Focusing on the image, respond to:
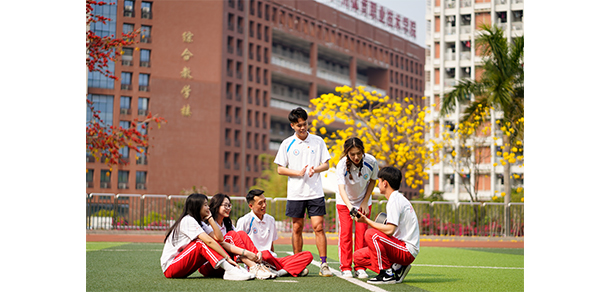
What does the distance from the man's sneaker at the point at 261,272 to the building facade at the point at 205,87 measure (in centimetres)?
4816

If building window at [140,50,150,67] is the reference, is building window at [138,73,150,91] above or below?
below

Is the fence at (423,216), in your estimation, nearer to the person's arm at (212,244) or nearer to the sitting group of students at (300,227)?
the sitting group of students at (300,227)

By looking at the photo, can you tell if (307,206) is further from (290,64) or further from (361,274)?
(290,64)

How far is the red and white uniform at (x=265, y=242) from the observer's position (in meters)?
6.67

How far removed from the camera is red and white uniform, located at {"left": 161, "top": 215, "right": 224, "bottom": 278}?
6266mm

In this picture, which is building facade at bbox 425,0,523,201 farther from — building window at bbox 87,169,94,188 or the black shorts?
the black shorts

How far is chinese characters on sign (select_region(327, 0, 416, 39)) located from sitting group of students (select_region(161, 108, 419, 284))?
219 ft

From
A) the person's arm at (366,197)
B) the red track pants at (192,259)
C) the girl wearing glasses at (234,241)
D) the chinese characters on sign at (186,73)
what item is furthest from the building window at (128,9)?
the red track pants at (192,259)

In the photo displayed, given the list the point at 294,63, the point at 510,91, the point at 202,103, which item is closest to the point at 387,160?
the point at 510,91

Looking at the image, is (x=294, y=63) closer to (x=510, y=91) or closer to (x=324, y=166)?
(x=510, y=91)

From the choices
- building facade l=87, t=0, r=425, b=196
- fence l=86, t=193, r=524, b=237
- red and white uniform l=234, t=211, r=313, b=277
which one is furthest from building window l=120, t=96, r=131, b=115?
red and white uniform l=234, t=211, r=313, b=277
